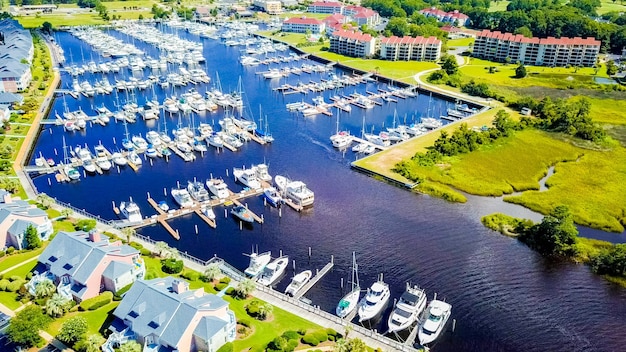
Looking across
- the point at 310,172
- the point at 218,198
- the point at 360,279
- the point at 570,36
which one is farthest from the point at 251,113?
the point at 570,36

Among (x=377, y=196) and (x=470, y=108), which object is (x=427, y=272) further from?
(x=470, y=108)

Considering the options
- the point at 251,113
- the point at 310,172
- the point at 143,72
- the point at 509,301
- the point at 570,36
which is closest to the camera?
the point at 509,301

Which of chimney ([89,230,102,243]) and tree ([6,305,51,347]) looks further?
chimney ([89,230,102,243])

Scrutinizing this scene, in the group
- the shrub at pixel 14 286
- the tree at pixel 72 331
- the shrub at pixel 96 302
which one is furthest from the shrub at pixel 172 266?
the shrub at pixel 14 286

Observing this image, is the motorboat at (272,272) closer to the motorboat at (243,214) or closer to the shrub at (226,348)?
the motorboat at (243,214)

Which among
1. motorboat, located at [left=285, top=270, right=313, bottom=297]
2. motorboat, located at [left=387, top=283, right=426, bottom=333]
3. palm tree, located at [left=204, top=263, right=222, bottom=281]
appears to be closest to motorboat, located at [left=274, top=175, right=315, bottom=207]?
motorboat, located at [left=285, top=270, right=313, bottom=297]

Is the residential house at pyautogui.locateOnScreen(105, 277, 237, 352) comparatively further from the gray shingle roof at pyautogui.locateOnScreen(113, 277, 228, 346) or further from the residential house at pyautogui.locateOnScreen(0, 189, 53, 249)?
the residential house at pyautogui.locateOnScreen(0, 189, 53, 249)

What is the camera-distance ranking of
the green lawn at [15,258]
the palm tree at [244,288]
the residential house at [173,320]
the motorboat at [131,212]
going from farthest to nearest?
the motorboat at [131,212]
the green lawn at [15,258]
the palm tree at [244,288]
the residential house at [173,320]
